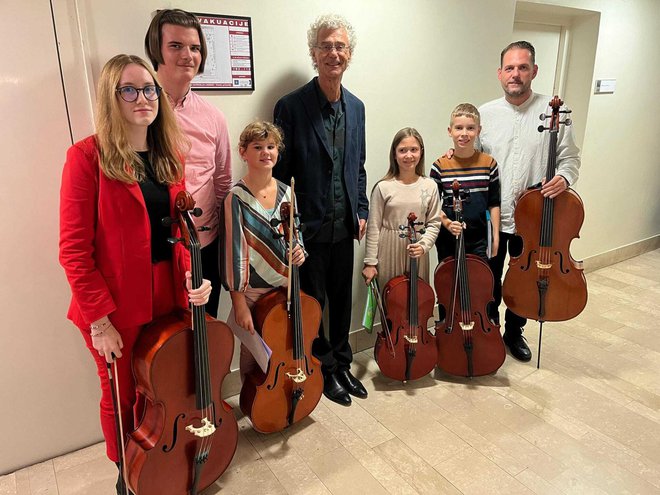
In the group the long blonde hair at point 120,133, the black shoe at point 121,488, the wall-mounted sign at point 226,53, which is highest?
the wall-mounted sign at point 226,53

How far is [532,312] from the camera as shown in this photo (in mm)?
2461

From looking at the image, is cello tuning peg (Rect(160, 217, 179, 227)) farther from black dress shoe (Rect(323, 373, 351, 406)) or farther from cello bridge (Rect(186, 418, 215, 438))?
black dress shoe (Rect(323, 373, 351, 406))

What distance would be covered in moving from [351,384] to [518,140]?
149 cm

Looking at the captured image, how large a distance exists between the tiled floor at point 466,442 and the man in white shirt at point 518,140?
53 cm

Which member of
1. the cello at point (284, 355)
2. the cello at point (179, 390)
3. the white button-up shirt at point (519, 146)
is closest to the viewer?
the cello at point (179, 390)

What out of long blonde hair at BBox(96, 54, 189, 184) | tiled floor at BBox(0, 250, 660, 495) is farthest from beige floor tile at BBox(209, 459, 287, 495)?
long blonde hair at BBox(96, 54, 189, 184)

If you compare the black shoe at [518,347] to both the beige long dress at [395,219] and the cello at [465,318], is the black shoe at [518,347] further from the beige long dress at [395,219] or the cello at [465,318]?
the beige long dress at [395,219]

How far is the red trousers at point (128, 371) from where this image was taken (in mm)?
1612

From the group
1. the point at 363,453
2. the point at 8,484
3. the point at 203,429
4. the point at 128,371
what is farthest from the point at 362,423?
the point at 8,484

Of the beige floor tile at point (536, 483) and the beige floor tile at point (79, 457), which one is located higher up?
the beige floor tile at point (536, 483)

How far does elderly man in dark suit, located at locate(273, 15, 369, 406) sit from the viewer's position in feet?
6.83

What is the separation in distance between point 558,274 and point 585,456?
2.71ft

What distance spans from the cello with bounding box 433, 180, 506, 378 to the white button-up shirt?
37 cm

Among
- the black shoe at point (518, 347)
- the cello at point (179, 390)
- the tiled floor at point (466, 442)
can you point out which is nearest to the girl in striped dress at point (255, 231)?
the cello at point (179, 390)
